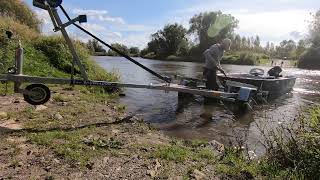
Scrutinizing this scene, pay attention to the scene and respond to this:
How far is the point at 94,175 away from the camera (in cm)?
566

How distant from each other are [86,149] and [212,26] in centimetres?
8729

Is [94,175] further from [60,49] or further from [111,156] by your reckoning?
[60,49]

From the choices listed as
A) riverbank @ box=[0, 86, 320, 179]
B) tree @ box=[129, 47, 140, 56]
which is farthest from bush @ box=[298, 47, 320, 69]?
riverbank @ box=[0, 86, 320, 179]

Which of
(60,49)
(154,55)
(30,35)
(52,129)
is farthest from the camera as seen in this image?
(154,55)

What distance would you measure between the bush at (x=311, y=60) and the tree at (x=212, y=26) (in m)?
33.5

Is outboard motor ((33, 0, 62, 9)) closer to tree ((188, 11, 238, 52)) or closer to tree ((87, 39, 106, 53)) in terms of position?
tree ((87, 39, 106, 53))

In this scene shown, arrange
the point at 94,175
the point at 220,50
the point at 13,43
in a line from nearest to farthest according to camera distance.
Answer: the point at 94,175, the point at 220,50, the point at 13,43

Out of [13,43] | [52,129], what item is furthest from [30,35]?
[52,129]

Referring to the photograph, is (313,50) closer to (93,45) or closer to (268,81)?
→ (93,45)

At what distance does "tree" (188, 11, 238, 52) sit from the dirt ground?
265 feet

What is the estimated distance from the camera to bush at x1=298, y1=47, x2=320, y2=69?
176 ft

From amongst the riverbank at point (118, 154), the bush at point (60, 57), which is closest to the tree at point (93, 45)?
the bush at point (60, 57)

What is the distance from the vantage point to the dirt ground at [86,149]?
19.0 ft

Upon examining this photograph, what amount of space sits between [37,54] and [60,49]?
1317 mm
